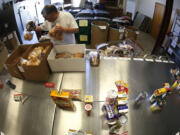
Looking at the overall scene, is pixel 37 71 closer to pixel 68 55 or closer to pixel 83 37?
pixel 68 55

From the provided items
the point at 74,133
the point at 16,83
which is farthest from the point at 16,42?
the point at 74,133

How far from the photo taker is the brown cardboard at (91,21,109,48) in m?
3.15

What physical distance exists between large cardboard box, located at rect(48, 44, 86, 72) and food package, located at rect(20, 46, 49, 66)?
0.31ft

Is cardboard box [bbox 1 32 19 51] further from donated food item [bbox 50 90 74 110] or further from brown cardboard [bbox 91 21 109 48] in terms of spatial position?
donated food item [bbox 50 90 74 110]

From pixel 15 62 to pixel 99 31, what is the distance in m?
2.48

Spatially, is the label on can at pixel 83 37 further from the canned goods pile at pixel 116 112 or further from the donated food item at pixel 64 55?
the canned goods pile at pixel 116 112

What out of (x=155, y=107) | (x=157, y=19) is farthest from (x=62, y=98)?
(x=157, y=19)

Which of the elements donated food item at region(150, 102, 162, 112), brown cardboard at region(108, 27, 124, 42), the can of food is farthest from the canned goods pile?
brown cardboard at region(108, 27, 124, 42)

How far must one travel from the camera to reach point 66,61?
120cm

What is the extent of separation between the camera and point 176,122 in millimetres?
1011

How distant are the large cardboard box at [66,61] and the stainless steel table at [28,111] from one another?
0.55 ft

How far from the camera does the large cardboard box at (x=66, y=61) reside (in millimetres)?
1191

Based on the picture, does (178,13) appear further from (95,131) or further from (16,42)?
(16,42)

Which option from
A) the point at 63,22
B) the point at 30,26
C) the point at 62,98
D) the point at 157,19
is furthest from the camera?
the point at 157,19
